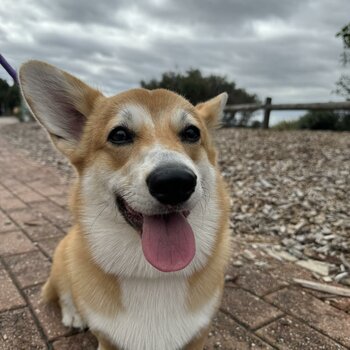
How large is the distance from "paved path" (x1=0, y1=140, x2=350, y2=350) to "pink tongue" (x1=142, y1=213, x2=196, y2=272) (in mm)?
732

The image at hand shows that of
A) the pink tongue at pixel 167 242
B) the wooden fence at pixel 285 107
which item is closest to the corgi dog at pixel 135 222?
the pink tongue at pixel 167 242

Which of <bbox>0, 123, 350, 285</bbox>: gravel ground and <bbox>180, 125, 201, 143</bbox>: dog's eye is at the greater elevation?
<bbox>180, 125, 201, 143</bbox>: dog's eye

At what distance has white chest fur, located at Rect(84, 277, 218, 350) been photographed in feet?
5.87

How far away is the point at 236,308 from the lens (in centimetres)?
235

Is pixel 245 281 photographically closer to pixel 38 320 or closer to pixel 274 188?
pixel 38 320

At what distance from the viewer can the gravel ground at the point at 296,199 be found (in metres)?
3.13

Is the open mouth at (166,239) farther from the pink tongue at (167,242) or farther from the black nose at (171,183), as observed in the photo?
the black nose at (171,183)

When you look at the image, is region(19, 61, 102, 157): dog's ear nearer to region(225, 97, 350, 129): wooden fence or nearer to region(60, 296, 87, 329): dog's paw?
region(60, 296, 87, 329): dog's paw

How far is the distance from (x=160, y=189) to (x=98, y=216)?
1.72ft

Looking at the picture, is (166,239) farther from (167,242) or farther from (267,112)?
(267,112)

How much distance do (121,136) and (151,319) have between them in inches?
37.5

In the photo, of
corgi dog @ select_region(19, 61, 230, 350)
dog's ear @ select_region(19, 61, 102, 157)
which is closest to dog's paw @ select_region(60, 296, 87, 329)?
corgi dog @ select_region(19, 61, 230, 350)

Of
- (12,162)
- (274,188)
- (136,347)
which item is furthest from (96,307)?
(12,162)

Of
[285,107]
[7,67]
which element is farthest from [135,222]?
[285,107]
